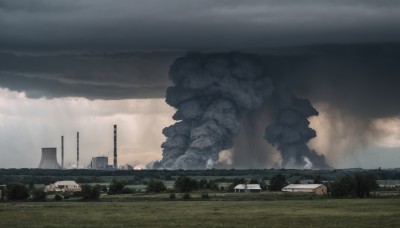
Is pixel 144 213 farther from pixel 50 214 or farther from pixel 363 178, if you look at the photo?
pixel 363 178

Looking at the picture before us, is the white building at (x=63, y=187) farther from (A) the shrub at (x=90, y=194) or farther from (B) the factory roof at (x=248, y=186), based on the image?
(A) the shrub at (x=90, y=194)

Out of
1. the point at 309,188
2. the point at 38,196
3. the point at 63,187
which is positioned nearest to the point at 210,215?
the point at 38,196

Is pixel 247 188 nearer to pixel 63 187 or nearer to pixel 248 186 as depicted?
pixel 248 186

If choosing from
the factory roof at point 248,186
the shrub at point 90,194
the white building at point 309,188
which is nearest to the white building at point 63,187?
the factory roof at point 248,186

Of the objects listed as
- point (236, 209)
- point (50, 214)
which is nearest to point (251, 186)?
point (236, 209)

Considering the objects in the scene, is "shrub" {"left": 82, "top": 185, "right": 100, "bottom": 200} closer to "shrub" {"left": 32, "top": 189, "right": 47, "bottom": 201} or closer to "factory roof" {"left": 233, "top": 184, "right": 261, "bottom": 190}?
"shrub" {"left": 32, "top": 189, "right": 47, "bottom": 201}

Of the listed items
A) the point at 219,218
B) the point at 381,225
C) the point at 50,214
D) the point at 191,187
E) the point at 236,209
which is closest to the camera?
the point at 381,225

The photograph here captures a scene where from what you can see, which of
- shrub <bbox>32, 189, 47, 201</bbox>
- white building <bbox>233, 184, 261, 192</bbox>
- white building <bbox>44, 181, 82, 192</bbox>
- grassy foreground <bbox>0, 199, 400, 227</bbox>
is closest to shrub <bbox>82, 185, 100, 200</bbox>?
shrub <bbox>32, 189, 47, 201</bbox>

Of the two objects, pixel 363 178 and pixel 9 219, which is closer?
pixel 9 219
